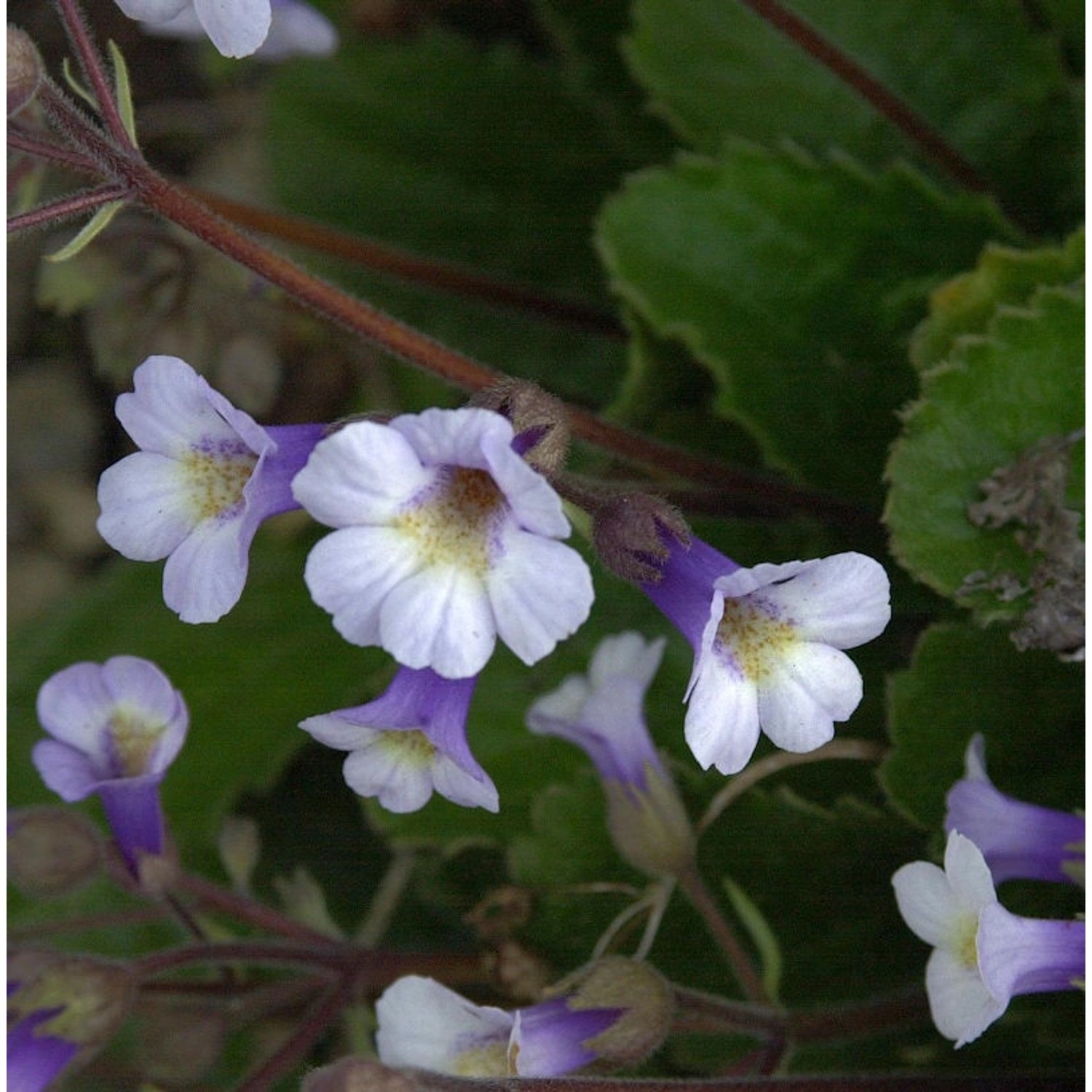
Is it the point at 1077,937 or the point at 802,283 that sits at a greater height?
the point at 802,283

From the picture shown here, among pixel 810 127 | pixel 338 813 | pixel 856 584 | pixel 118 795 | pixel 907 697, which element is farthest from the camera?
pixel 338 813

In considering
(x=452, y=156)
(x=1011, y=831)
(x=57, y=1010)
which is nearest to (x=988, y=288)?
(x=1011, y=831)

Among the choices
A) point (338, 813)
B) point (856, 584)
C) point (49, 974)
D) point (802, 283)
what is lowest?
point (338, 813)

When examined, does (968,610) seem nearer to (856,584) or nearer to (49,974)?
(856,584)

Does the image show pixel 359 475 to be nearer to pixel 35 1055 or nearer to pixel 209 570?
pixel 209 570

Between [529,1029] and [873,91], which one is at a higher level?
[873,91]

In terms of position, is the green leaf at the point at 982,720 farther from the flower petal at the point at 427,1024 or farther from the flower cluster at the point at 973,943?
the flower petal at the point at 427,1024

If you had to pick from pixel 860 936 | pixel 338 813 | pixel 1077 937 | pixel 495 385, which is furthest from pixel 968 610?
pixel 338 813

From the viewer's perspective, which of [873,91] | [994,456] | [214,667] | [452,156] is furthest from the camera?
[452,156]
